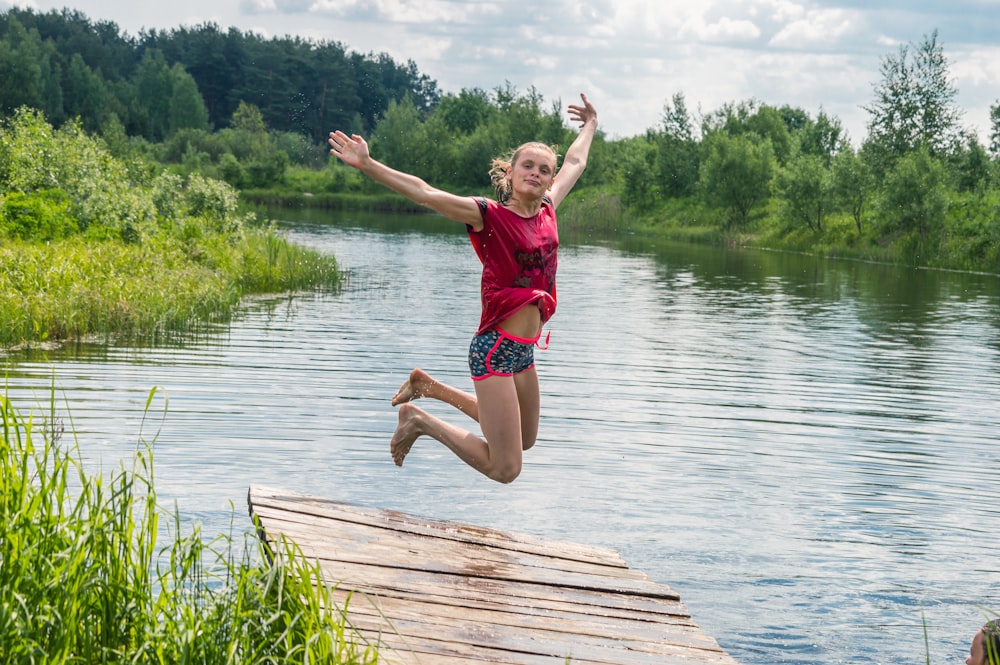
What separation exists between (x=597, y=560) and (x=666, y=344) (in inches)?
566

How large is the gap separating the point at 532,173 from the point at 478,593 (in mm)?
2454

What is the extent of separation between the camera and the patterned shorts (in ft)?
23.2

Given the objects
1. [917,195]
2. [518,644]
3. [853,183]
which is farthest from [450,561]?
[853,183]

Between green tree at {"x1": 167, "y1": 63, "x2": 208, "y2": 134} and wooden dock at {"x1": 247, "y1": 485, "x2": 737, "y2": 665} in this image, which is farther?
green tree at {"x1": 167, "y1": 63, "x2": 208, "y2": 134}

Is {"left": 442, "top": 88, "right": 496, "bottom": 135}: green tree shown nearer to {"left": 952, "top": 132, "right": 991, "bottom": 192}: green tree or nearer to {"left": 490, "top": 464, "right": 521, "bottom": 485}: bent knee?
{"left": 952, "top": 132, "right": 991, "bottom": 192}: green tree

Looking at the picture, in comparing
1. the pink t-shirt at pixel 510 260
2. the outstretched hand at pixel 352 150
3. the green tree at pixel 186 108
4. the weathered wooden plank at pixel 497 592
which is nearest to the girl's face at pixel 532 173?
the pink t-shirt at pixel 510 260

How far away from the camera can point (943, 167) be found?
55.6 metres

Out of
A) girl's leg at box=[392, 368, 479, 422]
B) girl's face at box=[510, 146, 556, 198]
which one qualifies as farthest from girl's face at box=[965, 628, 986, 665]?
girl's leg at box=[392, 368, 479, 422]

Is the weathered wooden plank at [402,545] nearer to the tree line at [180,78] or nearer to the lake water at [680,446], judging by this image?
the lake water at [680,446]

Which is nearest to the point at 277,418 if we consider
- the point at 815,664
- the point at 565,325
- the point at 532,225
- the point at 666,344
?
the point at 532,225

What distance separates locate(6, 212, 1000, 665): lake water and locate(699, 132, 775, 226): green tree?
1872 inches

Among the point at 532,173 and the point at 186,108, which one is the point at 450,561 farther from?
the point at 186,108

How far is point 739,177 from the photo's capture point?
7181 cm

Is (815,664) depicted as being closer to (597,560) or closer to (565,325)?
(597,560)
